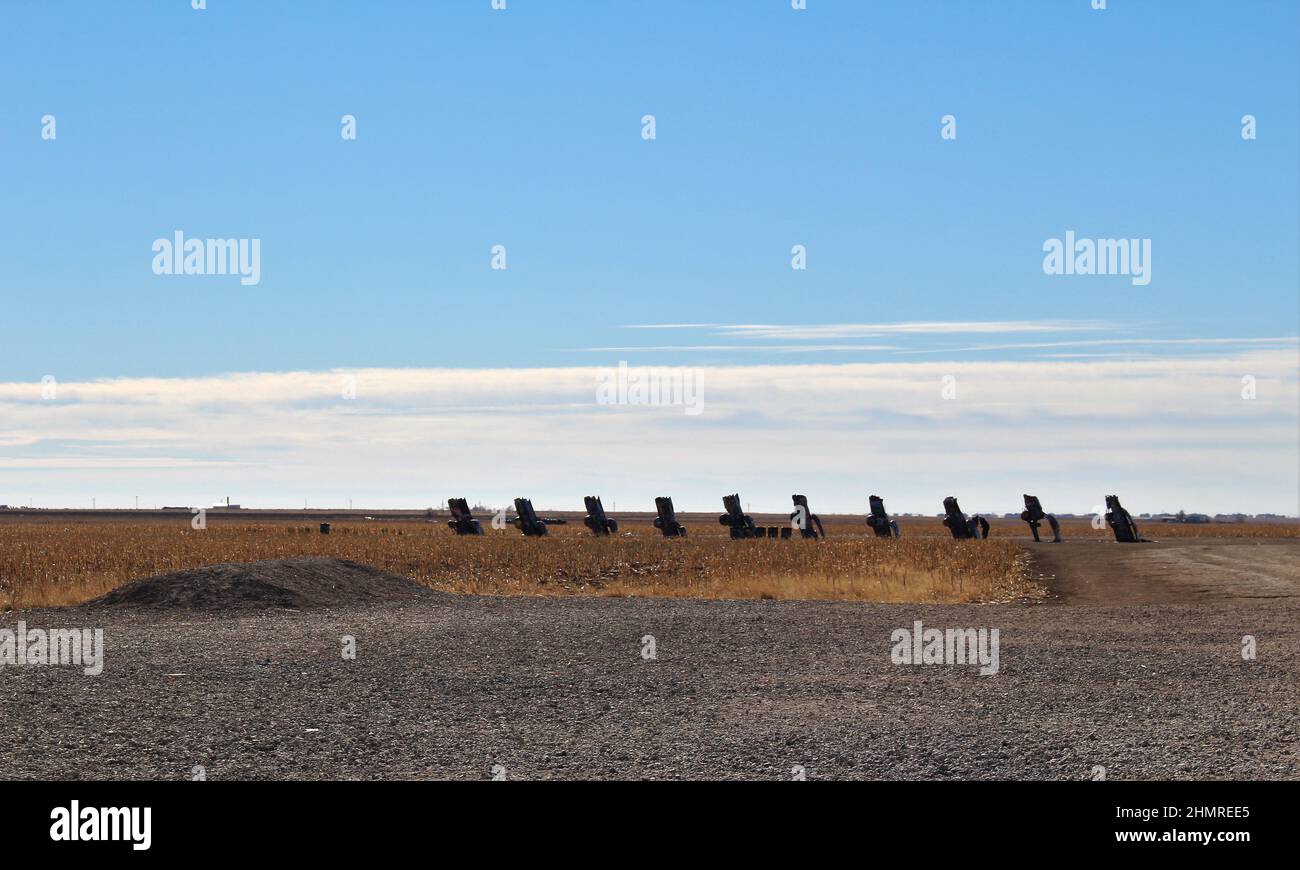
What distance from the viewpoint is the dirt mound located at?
2641cm

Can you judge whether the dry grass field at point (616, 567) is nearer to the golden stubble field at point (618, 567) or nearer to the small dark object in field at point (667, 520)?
the golden stubble field at point (618, 567)

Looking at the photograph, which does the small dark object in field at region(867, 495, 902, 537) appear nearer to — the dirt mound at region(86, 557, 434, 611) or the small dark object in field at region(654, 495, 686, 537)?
the small dark object in field at region(654, 495, 686, 537)

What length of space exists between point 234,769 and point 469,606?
17344 millimetres

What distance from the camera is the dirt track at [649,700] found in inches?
429

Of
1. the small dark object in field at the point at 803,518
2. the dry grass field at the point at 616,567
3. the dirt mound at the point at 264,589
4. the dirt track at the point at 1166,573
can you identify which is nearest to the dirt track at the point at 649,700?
the dirt mound at the point at 264,589

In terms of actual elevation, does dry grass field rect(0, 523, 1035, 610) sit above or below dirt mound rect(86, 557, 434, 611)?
below

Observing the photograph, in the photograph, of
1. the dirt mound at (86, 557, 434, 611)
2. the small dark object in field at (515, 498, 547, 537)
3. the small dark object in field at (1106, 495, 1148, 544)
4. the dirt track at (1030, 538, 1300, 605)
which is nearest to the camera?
the dirt mound at (86, 557, 434, 611)

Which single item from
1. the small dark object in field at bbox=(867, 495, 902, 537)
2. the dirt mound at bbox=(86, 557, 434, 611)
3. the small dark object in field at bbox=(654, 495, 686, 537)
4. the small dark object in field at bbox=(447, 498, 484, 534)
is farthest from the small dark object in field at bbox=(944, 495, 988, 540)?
the dirt mound at bbox=(86, 557, 434, 611)

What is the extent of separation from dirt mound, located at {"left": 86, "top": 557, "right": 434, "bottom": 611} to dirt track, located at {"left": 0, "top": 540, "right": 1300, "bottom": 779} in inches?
53.7

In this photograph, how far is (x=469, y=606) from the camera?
27906 millimetres

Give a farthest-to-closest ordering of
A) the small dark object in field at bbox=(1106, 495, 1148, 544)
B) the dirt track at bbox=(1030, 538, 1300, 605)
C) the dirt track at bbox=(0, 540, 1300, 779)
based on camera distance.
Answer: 1. the small dark object in field at bbox=(1106, 495, 1148, 544)
2. the dirt track at bbox=(1030, 538, 1300, 605)
3. the dirt track at bbox=(0, 540, 1300, 779)

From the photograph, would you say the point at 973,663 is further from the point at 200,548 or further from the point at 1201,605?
the point at 200,548

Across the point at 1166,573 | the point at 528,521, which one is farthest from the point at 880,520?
the point at 1166,573

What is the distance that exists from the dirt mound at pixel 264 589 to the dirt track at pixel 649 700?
136 centimetres
